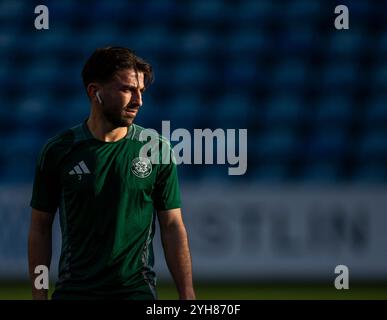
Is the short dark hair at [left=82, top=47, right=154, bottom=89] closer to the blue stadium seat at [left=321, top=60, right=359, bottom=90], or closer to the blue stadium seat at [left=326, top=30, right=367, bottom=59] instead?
the blue stadium seat at [left=321, top=60, right=359, bottom=90]

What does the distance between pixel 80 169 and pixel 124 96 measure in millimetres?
309

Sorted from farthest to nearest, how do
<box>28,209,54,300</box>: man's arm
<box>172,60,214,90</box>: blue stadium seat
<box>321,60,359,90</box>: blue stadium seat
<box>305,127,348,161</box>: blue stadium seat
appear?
1. <box>172,60,214,90</box>: blue stadium seat
2. <box>321,60,359,90</box>: blue stadium seat
3. <box>305,127,348,161</box>: blue stadium seat
4. <box>28,209,54,300</box>: man's arm

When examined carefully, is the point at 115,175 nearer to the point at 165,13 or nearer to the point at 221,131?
the point at 221,131

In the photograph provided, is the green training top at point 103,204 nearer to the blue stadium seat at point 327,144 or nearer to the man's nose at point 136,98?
the man's nose at point 136,98

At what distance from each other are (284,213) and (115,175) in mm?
5860

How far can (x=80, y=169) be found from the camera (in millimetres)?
3514

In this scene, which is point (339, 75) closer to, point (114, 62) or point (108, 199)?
point (114, 62)

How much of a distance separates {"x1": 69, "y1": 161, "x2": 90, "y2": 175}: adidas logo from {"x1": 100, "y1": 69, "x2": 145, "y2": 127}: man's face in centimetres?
19

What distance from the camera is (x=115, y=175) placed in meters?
3.51

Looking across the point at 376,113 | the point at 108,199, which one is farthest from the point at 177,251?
the point at 376,113

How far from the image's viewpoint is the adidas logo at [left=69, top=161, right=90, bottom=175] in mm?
3506

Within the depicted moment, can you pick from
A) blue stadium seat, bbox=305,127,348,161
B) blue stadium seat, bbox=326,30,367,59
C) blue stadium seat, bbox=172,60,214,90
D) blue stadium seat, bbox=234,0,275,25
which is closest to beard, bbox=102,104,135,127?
blue stadium seat, bbox=305,127,348,161
